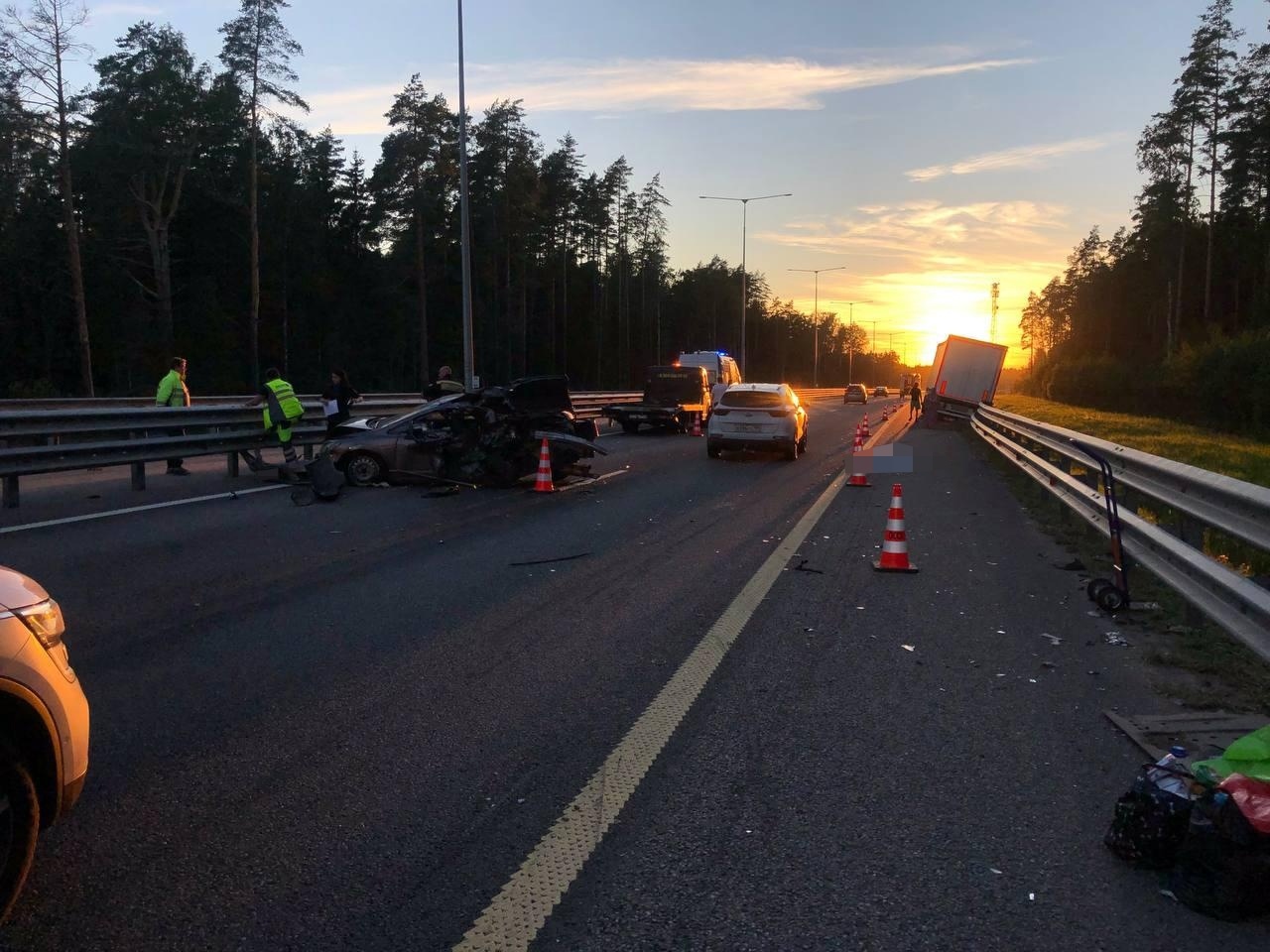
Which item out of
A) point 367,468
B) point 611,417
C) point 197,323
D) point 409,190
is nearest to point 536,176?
point 409,190

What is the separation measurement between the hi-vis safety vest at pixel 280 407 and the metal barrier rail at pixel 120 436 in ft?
1.39

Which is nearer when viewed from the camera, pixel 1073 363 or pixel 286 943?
pixel 286 943

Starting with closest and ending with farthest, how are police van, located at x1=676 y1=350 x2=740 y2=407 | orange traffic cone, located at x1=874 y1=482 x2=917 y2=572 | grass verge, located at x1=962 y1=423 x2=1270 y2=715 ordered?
grass verge, located at x1=962 y1=423 x2=1270 y2=715 < orange traffic cone, located at x1=874 y1=482 x2=917 y2=572 < police van, located at x1=676 y1=350 x2=740 y2=407

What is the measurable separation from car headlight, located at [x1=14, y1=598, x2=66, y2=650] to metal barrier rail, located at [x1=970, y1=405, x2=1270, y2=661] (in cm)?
456

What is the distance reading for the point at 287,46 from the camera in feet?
134

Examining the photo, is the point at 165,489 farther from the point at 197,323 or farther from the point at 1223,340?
the point at 197,323

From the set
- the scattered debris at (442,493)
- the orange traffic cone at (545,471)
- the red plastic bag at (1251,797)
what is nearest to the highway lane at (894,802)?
the red plastic bag at (1251,797)

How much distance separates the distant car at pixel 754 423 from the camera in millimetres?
20797

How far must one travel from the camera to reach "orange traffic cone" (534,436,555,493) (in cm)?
1478

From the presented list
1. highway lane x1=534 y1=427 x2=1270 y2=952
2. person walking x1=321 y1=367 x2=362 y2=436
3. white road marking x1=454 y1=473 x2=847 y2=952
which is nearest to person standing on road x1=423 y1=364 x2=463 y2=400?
person walking x1=321 y1=367 x2=362 y2=436

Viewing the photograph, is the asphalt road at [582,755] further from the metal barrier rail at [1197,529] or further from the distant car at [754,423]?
the distant car at [754,423]

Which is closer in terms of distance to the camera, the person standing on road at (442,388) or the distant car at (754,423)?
the person standing on road at (442,388)

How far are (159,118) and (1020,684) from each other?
4895cm

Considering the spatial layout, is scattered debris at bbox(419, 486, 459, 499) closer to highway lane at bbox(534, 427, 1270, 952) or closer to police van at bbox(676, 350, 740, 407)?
highway lane at bbox(534, 427, 1270, 952)
